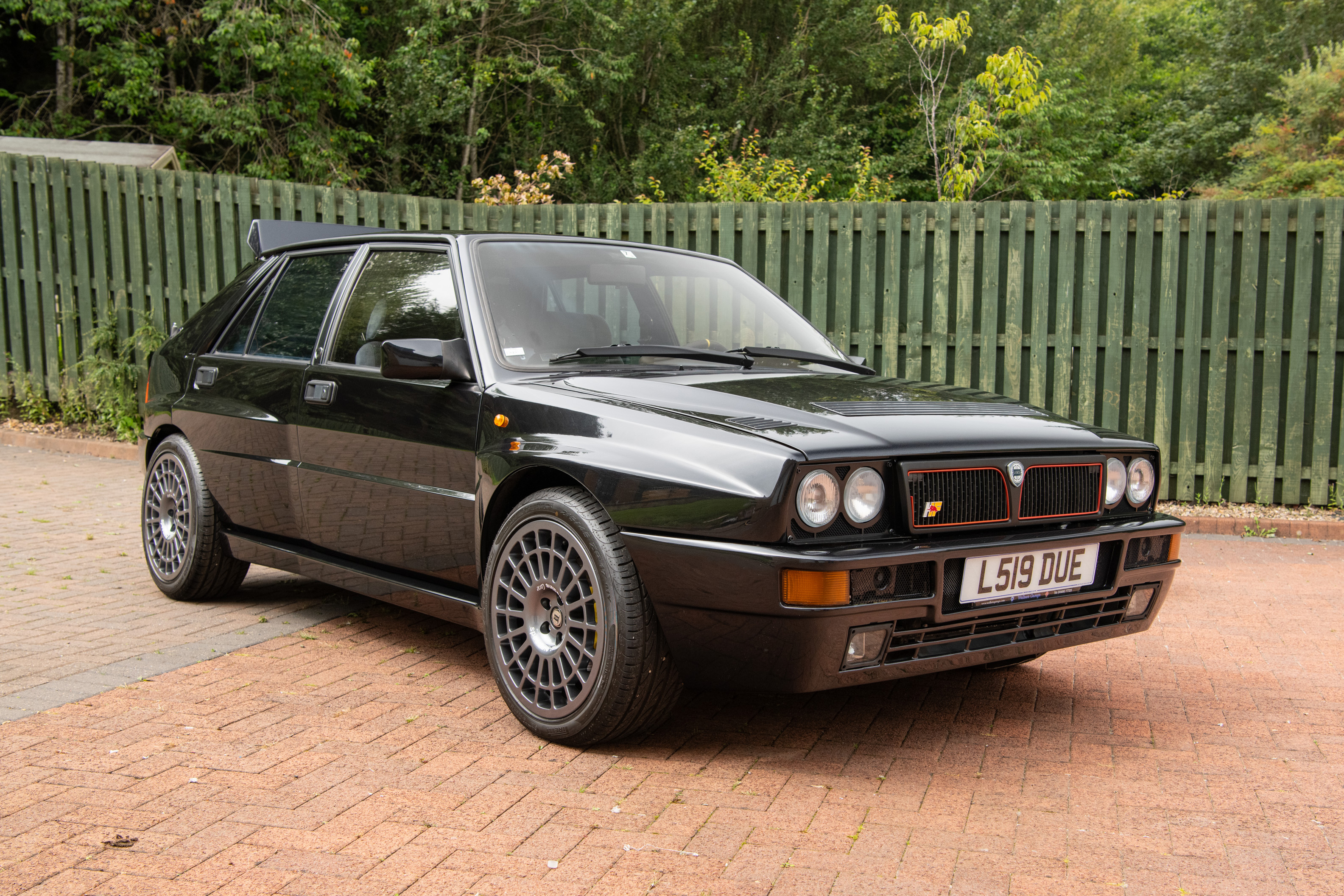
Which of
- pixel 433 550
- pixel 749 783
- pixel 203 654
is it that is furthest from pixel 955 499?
pixel 203 654

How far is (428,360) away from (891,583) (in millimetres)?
1694

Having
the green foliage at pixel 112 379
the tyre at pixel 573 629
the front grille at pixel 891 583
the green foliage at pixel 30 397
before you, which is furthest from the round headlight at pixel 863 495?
the green foliage at pixel 30 397

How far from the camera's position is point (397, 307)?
415cm

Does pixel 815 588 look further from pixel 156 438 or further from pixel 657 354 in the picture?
pixel 156 438

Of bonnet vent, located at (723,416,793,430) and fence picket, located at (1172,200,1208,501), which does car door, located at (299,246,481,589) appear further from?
fence picket, located at (1172,200,1208,501)

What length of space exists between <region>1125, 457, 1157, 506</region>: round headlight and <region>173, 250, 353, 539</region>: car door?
3058mm

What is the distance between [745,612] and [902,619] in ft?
1.38

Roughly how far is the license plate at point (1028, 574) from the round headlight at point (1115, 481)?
0.26m

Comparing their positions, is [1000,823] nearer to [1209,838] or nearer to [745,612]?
[1209,838]

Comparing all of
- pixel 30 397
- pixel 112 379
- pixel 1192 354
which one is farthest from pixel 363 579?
pixel 30 397

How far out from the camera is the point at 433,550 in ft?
12.6

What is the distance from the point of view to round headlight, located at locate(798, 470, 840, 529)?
9.36 ft

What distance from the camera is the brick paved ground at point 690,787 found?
2.54 m

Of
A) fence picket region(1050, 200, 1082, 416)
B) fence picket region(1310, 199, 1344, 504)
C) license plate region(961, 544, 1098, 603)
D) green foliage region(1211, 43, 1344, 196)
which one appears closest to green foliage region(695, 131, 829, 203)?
fence picket region(1050, 200, 1082, 416)
